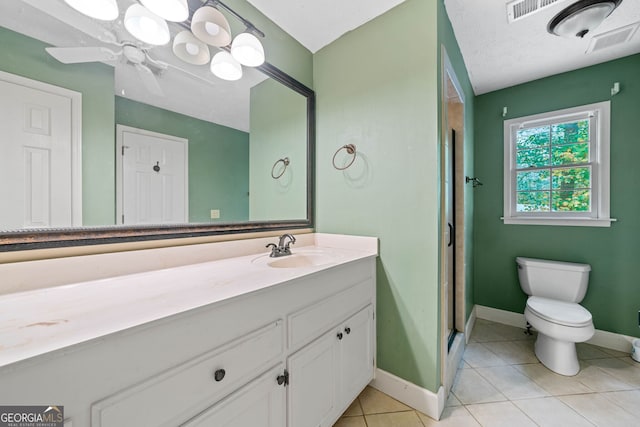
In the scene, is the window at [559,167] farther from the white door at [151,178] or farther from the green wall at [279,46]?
the white door at [151,178]

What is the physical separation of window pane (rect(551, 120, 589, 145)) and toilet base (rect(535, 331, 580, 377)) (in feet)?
5.59

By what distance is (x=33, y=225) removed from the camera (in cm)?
81

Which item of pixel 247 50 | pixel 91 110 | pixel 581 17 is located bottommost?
pixel 91 110

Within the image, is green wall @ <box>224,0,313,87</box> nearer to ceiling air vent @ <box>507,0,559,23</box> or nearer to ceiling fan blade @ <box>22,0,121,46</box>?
ceiling fan blade @ <box>22,0,121,46</box>

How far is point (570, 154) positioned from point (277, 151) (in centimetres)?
259

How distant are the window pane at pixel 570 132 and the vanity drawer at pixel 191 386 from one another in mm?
2922

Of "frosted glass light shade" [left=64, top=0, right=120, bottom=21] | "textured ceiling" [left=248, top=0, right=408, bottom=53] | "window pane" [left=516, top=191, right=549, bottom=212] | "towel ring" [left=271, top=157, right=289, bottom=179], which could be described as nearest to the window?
"window pane" [left=516, top=191, right=549, bottom=212]

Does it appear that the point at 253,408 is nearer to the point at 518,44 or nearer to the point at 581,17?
the point at 581,17

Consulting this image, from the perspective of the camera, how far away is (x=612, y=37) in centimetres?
169

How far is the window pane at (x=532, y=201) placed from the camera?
2.29 metres

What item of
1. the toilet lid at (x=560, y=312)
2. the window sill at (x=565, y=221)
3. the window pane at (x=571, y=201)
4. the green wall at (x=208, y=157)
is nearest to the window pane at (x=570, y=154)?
the window pane at (x=571, y=201)

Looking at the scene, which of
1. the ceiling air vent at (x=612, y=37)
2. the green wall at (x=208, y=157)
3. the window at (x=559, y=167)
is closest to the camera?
the green wall at (x=208, y=157)

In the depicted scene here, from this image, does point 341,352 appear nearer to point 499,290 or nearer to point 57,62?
point 57,62

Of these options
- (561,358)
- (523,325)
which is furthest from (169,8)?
(523,325)
